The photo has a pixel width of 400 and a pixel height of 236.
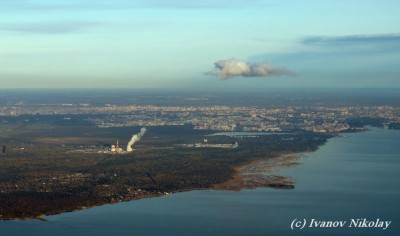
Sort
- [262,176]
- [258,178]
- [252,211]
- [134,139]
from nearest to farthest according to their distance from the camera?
[252,211] → [258,178] → [262,176] → [134,139]

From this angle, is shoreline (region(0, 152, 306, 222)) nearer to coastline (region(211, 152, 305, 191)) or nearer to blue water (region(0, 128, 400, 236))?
coastline (region(211, 152, 305, 191))

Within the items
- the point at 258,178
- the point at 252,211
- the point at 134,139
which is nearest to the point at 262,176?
the point at 258,178

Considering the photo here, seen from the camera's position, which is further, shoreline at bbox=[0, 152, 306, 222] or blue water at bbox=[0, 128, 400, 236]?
shoreline at bbox=[0, 152, 306, 222]

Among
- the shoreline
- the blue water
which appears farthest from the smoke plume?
the blue water

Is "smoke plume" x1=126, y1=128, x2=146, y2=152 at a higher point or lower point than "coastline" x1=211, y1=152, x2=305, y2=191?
higher

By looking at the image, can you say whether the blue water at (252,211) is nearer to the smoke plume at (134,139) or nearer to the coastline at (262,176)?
the coastline at (262,176)

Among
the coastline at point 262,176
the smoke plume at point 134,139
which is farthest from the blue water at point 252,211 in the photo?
the smoke plume at point 134,139

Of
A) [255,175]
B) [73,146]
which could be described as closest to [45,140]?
[73,146]

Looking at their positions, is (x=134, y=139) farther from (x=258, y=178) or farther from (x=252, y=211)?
(x=252, y=211)
